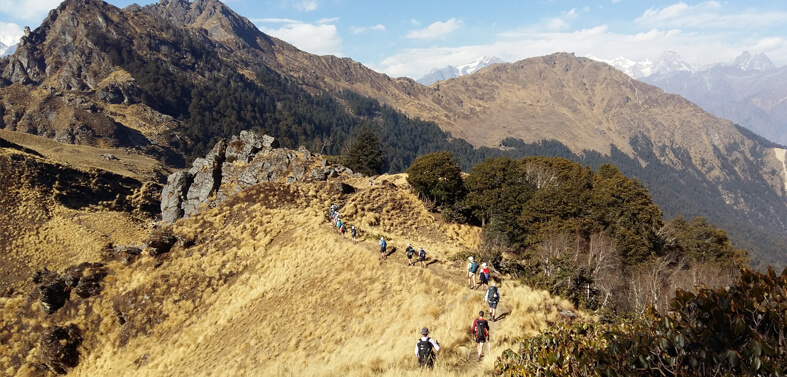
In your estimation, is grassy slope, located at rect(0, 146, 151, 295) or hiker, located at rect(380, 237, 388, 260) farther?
grassy slope, located at rect(0, 146, 151, 295)

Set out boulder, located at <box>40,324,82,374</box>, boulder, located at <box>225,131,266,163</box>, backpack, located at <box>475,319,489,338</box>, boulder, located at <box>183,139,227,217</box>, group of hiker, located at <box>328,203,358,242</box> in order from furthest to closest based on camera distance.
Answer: boulder, located at <box>225,131,266,163</box>
boulder, located at <box>183,139,227,217</box>
group of hiker, located at <box>328,203,358,242</box>
boulder, located at <box>40,324,82,374</box>
backpack, located at <box>475,319,489,338</box>

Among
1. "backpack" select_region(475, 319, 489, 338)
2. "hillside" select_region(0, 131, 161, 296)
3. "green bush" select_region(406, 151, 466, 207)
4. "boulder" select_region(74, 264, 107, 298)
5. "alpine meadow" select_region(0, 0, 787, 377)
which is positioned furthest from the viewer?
"hillside" select_region(0, 131, 161, 296)

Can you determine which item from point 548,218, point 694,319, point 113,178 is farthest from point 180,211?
point 694,319

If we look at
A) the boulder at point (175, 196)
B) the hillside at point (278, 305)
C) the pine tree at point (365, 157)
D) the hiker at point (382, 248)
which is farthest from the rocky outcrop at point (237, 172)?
the hiker at point (382, 248)

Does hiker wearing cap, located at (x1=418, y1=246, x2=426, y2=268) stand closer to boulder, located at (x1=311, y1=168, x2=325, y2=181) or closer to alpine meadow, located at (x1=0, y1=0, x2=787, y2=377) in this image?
alpine meadow, located at (x1=0, y1=0, x2=787, y2=377)

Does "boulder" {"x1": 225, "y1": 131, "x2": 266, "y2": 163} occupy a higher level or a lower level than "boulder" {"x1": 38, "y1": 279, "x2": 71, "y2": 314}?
higher

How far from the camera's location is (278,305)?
25.7m

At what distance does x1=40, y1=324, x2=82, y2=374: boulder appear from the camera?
25.8 metres

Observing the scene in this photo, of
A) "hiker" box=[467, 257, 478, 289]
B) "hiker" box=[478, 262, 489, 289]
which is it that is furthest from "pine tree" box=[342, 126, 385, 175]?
"hiker" box=[478, 262, 489, 289]

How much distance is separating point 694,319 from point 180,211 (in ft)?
193

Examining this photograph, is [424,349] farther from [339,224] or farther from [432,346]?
[339,224]

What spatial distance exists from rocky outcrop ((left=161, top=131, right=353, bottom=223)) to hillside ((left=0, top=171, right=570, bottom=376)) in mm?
7207

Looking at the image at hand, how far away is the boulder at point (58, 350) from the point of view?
2580 centimetres

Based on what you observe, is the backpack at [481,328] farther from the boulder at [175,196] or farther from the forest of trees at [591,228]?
the boulder at [175,196]
